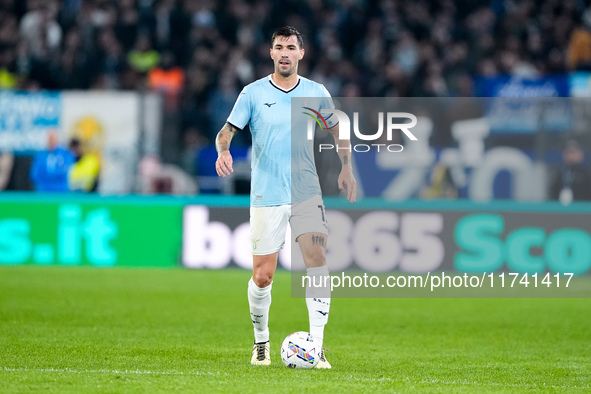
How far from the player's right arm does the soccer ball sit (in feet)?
3.96

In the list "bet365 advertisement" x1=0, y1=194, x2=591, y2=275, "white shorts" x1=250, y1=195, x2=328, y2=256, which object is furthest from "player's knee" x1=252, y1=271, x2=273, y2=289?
"bet365 advertisement" x1=0, y1=194, x2=591, y2=275

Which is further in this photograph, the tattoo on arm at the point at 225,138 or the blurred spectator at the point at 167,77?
the blurred spectator at the point at 167,77

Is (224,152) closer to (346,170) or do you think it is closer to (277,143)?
(277,143)

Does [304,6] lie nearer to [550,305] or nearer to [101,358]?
[550,305]

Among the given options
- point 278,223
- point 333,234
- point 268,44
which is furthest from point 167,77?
point 278,223

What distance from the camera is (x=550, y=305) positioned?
12.3 meters

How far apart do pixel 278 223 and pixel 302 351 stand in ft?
2.91

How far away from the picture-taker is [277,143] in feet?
23.1

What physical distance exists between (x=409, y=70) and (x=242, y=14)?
12.4ft

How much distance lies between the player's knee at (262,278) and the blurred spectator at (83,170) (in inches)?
393

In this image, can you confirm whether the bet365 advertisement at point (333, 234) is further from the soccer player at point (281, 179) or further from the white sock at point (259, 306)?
the soccer player at point (281, 179)

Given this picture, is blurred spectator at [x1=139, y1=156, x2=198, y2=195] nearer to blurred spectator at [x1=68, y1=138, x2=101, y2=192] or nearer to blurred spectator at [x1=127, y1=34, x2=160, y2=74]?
blurred spectator at [x1=68, y1=138, x2=101, y2=192]

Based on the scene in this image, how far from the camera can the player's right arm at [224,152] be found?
22.1 feet

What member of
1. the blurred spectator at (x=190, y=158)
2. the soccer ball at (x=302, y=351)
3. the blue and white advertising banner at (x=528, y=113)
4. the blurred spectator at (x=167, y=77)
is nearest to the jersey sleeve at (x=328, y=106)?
the soccer ball at (x=302, y=351)
